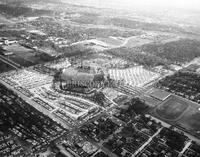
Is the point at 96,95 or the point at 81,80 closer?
the point at 96,95

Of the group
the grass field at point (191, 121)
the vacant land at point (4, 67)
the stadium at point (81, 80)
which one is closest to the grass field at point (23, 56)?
the vacant land at point (4, 67)

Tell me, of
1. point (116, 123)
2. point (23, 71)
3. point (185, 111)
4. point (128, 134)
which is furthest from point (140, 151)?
point (23, 71)

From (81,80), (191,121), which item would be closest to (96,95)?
(81,80)

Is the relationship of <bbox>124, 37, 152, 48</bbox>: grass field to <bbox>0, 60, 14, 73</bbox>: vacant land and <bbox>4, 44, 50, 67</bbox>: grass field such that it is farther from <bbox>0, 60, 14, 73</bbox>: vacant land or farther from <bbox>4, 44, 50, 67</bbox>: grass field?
<bbox>0, 60, 14, 73</bbox>: vacant land

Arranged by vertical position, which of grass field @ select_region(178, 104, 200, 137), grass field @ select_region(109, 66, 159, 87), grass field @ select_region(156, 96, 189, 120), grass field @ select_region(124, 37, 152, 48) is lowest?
grass field @ select_region(178, 104, 200, 137)

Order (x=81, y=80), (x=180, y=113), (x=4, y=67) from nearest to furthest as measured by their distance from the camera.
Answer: (x=180, y=113)
(x=81, y=80)
(x=4, y=67)

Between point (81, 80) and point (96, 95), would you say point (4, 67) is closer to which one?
point (81, 80)

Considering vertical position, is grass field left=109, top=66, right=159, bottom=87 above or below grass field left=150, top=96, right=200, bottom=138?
Result: above

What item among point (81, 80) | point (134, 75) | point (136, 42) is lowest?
point (134, 75)

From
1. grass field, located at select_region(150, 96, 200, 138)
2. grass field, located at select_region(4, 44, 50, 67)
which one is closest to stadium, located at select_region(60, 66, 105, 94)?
grass field, located at select_region(4, 44, 50, 67)
